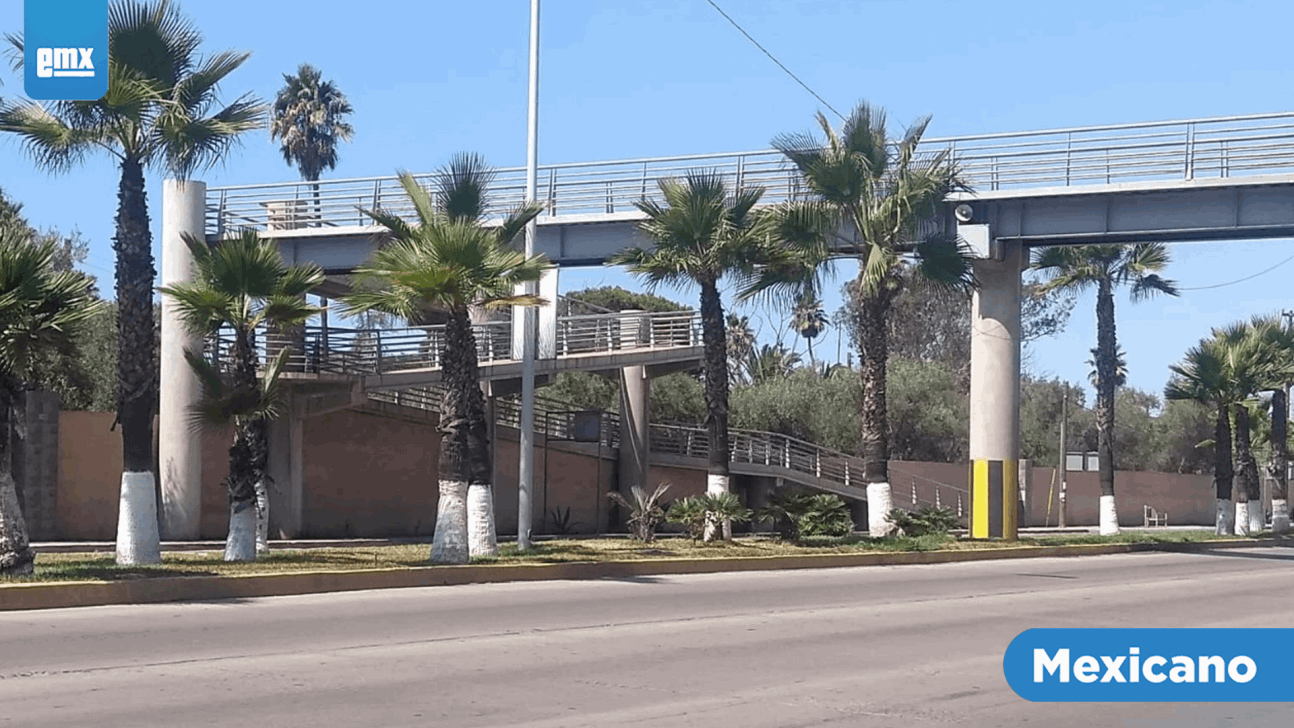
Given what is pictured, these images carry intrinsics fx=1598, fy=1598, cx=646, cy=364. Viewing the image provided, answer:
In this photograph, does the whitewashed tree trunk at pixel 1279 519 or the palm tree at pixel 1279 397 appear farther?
the whitewashed tree trunk at pixel 1279 519

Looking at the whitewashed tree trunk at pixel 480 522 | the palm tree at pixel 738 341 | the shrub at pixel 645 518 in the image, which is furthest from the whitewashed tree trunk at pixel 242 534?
the palm tree at pixel 738 341

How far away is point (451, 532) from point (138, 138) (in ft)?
23.8

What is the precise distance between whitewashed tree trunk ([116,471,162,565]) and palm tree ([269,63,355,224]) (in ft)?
156

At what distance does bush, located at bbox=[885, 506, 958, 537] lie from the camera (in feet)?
114

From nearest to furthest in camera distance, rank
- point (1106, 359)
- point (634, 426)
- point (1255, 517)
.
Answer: point (634, 426) → point (1106, 359) → point (1255, 517)

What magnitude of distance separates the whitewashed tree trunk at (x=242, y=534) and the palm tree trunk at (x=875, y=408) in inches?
584

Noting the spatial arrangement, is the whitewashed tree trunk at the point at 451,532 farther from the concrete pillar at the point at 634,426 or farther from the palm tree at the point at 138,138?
the concrete pillar at the point at 634,426

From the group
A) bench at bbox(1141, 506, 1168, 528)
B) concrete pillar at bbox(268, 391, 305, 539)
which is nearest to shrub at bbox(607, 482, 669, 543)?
concrete pillar at bbox(268, 391, 305, 539)

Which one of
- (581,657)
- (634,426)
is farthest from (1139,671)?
(634,426)

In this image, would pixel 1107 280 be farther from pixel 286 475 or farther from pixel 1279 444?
pixel 286 475

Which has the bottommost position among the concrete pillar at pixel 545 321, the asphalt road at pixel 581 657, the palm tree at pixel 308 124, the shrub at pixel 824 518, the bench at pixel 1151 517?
the bench at pixel 1151 517

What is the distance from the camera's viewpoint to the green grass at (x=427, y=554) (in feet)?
68.0

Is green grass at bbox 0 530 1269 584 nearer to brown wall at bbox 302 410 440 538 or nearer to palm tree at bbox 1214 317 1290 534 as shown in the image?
brown wall at bbox 302 410 440 538

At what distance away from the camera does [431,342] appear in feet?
124
